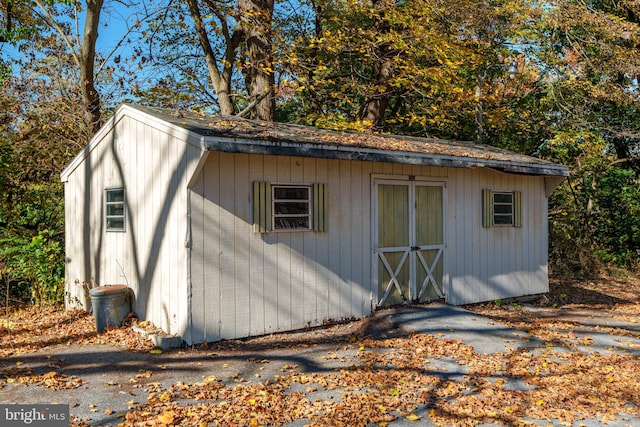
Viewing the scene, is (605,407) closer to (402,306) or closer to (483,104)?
(402,306)

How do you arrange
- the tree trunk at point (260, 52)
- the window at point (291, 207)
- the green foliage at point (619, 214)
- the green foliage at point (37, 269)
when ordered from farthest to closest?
the green foliage at point (619, 214), the tree trunk at point (260, 52), the green foliage at point (37, 269), the window at point (291, 207)

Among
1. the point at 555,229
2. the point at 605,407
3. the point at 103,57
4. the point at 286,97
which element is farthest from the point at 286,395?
the point at 286,97

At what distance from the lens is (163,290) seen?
632 cm

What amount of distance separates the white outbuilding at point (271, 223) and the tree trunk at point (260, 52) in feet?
15.0

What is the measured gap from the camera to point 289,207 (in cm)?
674

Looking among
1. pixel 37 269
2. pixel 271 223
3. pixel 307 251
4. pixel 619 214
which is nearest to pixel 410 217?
pixel 307 251

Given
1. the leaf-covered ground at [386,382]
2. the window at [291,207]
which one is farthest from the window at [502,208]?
the window at [291,207]

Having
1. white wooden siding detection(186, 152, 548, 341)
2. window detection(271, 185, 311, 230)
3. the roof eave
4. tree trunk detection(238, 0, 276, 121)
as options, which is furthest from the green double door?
tree trunk detection(238, 0, 276, 121)

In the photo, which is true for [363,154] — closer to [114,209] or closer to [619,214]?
[114,209]

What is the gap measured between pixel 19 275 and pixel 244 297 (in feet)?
17.2

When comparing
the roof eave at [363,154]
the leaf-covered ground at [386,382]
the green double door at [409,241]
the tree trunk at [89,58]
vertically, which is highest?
the tree trunk at [89,58]

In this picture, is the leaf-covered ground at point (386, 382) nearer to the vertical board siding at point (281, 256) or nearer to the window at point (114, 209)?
the vertical board siding at point (281, 256)

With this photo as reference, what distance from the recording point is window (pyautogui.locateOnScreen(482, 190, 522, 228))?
357 inches

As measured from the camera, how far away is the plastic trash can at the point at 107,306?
264 inches
